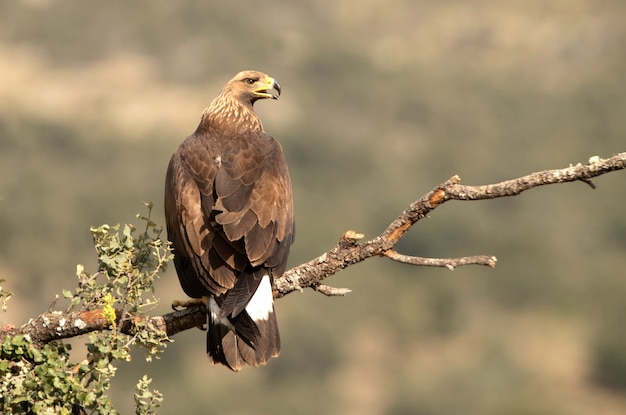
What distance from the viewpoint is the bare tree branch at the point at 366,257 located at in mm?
6598

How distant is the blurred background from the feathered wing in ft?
67.3

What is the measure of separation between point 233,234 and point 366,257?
0.90 meters

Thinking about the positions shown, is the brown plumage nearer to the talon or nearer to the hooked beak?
the talon

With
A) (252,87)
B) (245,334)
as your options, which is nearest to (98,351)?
(245,334)

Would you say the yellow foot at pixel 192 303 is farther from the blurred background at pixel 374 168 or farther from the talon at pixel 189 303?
the blurred background at pixel 374 168

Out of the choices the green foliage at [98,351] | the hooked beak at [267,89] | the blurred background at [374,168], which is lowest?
the green foliage at [98,351]

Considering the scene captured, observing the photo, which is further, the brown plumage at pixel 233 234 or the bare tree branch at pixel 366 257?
the brown plumage at pixel 233 234

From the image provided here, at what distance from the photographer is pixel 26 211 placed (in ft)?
125

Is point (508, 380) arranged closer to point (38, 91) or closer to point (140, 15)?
point (38, 91)

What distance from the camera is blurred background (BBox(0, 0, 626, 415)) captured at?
38375 mm

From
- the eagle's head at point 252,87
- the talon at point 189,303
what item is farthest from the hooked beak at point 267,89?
the talon at point 189,303

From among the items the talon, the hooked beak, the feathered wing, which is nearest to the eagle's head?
the hooked beak

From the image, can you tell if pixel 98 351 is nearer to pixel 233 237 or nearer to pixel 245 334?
pixel 245 334

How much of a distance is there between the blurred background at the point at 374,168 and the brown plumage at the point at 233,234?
20.5 m
